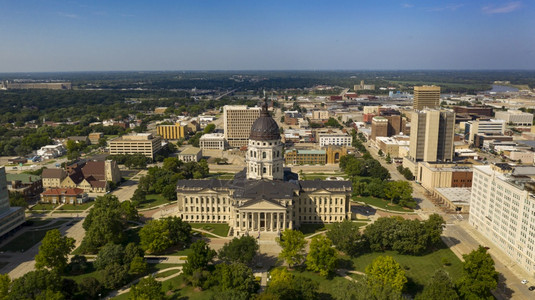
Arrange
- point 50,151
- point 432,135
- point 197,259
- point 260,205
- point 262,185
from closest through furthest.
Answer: point 197,259 → point 260,205 → point 262,185 → point 432,135 → point 50,151

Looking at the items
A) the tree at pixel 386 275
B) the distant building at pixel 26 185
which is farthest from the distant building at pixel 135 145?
the tree at pixel 386 275

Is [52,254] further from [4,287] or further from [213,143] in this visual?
[213,143]

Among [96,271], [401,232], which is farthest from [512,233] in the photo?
[96,271]

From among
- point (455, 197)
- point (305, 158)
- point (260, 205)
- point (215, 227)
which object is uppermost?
point (260, 205)

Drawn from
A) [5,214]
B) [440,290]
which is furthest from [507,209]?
[5,214]

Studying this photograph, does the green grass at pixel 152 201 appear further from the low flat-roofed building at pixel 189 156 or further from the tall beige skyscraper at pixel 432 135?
the tall beige skyscraper at pixel 432 135

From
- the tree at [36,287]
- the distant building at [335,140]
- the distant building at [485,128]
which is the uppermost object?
the distant building at [485,128]
